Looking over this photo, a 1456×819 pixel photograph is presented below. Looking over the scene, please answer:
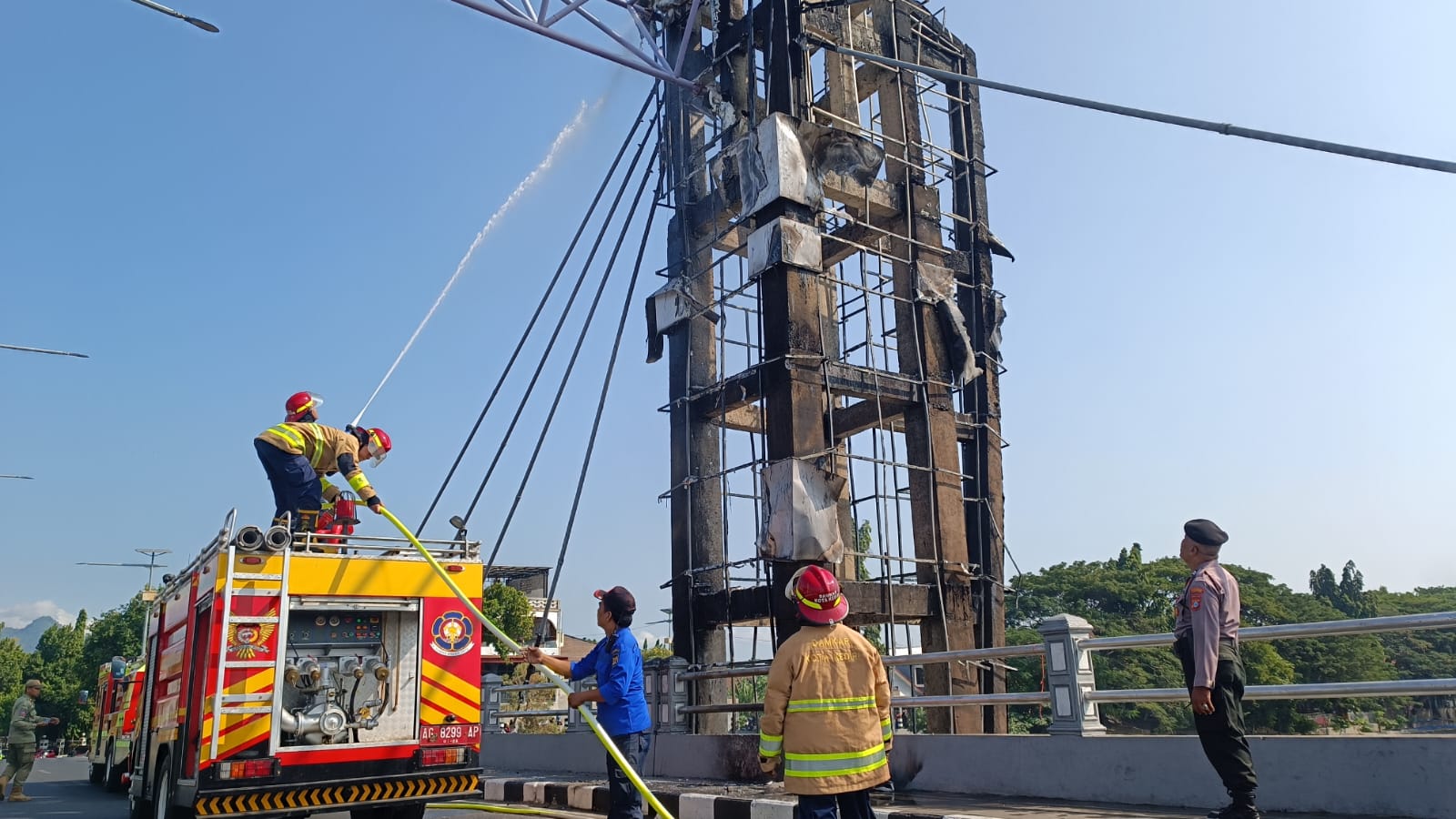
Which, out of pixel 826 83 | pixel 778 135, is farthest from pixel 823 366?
pixel 826 83

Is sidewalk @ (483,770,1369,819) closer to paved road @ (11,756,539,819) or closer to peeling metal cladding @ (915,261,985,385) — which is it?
paved road @ (11,756,539,819)

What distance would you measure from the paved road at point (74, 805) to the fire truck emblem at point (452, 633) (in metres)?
2.17

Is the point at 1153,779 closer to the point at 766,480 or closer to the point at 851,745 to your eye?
the point at 851,745

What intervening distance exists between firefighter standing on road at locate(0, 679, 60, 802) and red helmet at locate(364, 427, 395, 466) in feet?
23.5

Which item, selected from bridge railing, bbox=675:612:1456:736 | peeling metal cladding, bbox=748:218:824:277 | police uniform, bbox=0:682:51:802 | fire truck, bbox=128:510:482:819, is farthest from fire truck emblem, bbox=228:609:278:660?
police uniform, bbox=0:682:51:802

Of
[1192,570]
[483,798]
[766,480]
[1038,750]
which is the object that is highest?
[766,480]

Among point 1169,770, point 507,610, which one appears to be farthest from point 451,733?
point 507,610

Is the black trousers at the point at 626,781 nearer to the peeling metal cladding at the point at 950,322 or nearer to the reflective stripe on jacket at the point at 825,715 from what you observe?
the reflective stripe on jacket at the point at 825,715

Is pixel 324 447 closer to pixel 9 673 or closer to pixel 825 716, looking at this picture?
pixel 825 716

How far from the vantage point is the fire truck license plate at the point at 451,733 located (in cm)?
775

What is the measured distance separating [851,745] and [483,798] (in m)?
8.29

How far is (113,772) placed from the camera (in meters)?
14.5

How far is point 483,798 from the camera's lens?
11391mm

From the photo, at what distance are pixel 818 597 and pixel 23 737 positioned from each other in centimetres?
1294
